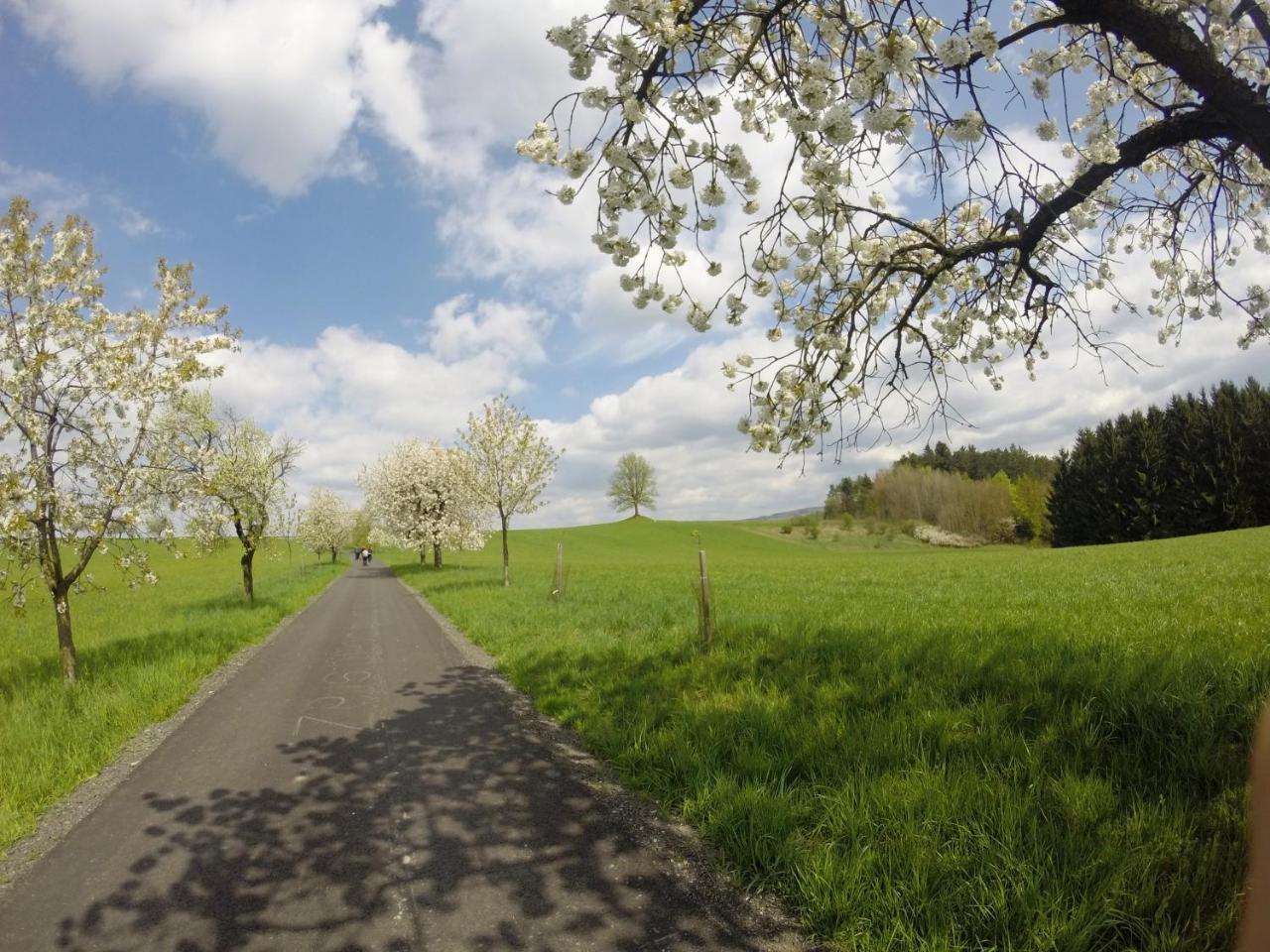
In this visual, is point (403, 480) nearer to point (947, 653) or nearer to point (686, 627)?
point (686, 627)

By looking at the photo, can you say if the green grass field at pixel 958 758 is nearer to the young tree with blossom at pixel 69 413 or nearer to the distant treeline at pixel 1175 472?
the young tree with blossom at pixel 69 413

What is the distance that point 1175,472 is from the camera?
164ft

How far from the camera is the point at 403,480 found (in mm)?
42625

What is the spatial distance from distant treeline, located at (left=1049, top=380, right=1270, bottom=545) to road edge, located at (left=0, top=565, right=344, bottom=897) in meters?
59.0

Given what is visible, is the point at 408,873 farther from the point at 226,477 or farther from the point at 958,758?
the point at 226,477

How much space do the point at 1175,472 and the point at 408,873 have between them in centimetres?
6097

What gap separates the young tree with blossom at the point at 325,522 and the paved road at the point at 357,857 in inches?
2194

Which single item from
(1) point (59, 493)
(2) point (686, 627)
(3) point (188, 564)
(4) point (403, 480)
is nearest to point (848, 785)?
(2) point (686, 627)

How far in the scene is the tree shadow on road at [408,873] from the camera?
380cm

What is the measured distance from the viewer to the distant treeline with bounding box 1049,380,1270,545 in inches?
1847

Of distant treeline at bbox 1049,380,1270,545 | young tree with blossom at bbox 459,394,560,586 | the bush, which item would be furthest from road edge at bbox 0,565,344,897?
the bush

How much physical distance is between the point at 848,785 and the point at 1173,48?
5.17 metres

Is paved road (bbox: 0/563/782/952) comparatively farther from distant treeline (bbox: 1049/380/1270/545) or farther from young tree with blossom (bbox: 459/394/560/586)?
distant treeline (bbox: 1049/380/1270/545)

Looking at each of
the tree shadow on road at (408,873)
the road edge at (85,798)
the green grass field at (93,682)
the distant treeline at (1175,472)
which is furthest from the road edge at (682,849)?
the distant treeline at (1175,472)
